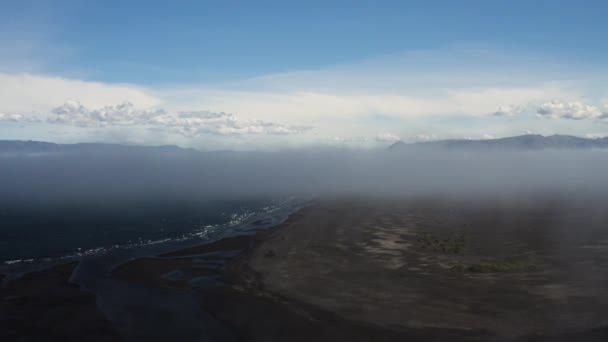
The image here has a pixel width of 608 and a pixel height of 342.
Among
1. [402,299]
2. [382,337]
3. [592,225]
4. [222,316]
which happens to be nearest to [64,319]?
[222,316]

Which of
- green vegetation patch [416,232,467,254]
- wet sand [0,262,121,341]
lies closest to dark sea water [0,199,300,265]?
wet sand [0,262,121,341]

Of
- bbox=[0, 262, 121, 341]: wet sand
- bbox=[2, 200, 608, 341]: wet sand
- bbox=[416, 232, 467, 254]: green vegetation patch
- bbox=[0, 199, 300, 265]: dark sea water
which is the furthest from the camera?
bbox=[0, 199, 300, 265]: dark sea water

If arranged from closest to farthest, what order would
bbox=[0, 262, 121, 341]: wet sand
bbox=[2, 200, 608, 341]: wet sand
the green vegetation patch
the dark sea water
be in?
bbox=[0, 262, 121, 341]: wet sand
bbox=[2, 200, 608, 341]: wet sand
the green vegetation patch
the dark sea water

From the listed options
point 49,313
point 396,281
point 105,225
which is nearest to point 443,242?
point 396,281

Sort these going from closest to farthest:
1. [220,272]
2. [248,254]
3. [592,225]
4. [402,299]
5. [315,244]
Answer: [402,299] < [220,272] < [248,254] < [315,244] < [592,225]

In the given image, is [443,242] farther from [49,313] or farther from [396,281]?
[49,313]

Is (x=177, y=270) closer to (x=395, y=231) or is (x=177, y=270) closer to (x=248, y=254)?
(x=248, y=254)

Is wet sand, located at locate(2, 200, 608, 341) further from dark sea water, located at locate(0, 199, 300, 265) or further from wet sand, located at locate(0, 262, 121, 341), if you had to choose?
dark sea water, located at locate(0, 199, 300, 265)

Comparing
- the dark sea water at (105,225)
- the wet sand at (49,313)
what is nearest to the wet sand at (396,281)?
the wet sand at (49,313)
